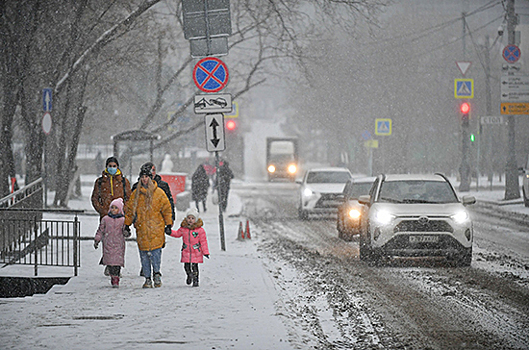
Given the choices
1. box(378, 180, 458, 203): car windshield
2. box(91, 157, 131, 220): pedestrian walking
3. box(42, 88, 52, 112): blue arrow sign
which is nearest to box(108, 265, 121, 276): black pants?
box(91, 157, 131, 220): pedestrian walking

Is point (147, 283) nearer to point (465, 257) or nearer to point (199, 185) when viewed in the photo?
point (465, 257)

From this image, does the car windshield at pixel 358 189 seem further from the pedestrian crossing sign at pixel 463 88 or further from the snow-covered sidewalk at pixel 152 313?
the pedestrian crossing sign at pixel 463 88

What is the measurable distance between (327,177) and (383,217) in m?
11.9

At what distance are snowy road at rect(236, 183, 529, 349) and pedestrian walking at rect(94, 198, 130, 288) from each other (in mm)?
2212

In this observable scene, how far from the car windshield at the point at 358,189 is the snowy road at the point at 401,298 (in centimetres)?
252

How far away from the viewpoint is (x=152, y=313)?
8008 millimetres

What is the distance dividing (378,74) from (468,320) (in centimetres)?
4775

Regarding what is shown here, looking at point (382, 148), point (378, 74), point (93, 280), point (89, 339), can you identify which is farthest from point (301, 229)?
point (382, 148)

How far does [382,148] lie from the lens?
60.1 meters

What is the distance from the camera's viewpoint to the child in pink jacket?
9.99m

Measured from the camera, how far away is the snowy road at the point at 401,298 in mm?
7024

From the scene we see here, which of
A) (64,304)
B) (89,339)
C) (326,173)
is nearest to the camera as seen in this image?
(89,339)

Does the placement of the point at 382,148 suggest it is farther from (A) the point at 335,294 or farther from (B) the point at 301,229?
(A) the point at 335,294

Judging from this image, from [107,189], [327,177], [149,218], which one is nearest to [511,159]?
[327,177]
